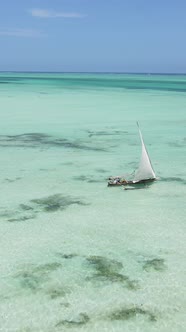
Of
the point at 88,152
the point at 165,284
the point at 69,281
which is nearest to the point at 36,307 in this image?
the point at 69,281

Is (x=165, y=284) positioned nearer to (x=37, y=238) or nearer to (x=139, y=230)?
(x=139, y=230)

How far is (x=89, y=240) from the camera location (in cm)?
1066

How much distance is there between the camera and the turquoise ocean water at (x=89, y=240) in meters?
7.63

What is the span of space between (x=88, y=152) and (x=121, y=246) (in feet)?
34.4

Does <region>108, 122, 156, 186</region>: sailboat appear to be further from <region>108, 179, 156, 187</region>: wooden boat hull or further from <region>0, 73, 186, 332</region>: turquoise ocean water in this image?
<region>0, 73, 186, 332</region>: turquoise ocean water

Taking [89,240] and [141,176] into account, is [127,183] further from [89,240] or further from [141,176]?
[89,240]

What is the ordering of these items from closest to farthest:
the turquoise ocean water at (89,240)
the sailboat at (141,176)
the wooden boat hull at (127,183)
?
the turquoise ocean water at (89,240) < the wooden boat hull at (127,183) < the sailboat at (141,176)

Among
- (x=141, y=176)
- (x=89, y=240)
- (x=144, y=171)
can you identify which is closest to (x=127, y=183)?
(x=141, y=176)

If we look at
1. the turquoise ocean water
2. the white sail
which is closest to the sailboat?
the white sail

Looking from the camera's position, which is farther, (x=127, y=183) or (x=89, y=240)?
(x=127, y=183)

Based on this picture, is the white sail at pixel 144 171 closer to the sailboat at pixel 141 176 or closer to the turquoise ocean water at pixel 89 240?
the sailboat at pixel 141 176

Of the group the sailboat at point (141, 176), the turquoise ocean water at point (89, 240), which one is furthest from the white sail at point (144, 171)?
the turquoise ocean water at point (89, 240)

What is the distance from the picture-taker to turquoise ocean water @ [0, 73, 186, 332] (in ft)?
25.0

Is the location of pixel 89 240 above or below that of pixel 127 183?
below
